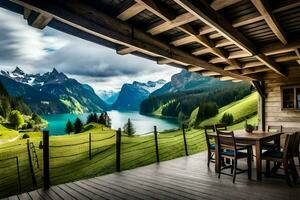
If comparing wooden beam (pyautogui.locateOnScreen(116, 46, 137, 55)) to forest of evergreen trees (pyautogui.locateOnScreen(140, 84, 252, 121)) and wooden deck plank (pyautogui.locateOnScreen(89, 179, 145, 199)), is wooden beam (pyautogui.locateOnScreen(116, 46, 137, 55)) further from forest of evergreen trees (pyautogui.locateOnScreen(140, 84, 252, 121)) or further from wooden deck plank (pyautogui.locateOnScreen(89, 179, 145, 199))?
forest of evergreen trees (pyautogui.locateOnScreen(140, 84, 252, 121))

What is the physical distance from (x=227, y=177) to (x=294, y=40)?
2.86 meters

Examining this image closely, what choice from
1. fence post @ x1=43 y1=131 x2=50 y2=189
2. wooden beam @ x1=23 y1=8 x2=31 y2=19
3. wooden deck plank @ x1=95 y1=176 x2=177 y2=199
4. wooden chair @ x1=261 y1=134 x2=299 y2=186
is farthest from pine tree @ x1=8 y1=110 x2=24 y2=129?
wooden chair @ x1=261 y1=134 x2=299 y2=186

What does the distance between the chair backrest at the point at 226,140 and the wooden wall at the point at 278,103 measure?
3.82 m

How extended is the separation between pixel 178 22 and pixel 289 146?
3293 millimetres

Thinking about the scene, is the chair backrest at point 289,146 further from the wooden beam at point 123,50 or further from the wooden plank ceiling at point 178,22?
the wooden beam at point 123,50

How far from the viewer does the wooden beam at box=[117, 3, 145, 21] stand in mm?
2616

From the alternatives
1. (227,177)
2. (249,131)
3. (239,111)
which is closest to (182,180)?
(227,177)

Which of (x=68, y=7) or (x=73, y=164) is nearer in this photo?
(x=68, y=7)

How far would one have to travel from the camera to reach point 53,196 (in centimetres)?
380

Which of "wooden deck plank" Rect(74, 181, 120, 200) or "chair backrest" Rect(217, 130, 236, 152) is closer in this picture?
"wooden deck plank" Rect(74, 181, 120, 200)

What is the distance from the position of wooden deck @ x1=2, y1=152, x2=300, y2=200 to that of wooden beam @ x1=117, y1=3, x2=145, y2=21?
270cm

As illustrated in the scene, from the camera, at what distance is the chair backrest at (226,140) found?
457 centimetres

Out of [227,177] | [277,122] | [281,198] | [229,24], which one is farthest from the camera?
[277,122]

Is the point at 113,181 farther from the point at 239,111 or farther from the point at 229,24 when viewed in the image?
the point at 239,111
